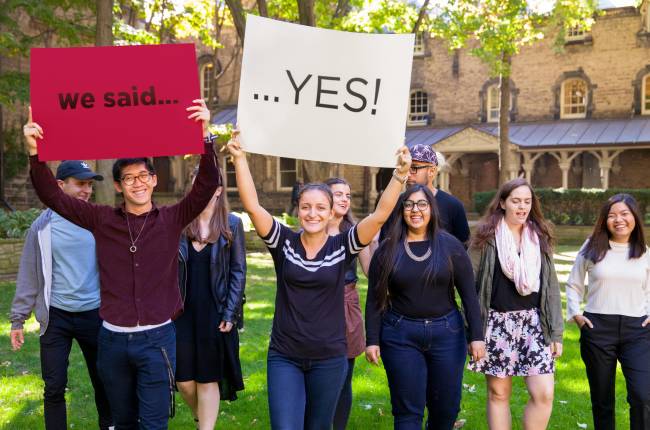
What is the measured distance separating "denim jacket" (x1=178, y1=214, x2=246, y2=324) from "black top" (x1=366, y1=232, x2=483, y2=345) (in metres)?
0.91

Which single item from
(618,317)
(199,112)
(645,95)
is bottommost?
(618,317)

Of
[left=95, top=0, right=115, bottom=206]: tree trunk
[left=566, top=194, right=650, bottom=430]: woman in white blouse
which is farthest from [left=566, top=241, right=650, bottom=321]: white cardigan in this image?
[left=95, top=0, right=115, bottom=206]: tree trunk

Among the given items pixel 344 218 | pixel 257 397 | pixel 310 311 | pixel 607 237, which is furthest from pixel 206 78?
pixel 310 311

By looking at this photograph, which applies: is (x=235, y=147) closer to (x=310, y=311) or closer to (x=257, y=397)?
(x=310, y=311)

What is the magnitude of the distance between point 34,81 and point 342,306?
6.55 ft

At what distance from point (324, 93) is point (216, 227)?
1254 millimetres

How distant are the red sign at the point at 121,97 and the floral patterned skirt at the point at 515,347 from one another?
2216 mm

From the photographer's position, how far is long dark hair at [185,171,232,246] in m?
4.33

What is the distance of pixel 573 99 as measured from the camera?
27.2 metres

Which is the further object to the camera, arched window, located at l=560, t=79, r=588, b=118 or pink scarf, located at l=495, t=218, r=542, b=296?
arched window, located at l=560, t=79, r=588, b=118

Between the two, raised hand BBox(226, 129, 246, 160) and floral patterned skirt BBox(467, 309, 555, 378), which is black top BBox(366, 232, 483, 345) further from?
raised hand BBox(226, 129, 246, 160)

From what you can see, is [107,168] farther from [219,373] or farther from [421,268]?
[421,268]

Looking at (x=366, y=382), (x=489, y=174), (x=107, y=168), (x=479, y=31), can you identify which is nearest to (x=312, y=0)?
(x=107, y=168)

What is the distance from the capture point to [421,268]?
3.86m
